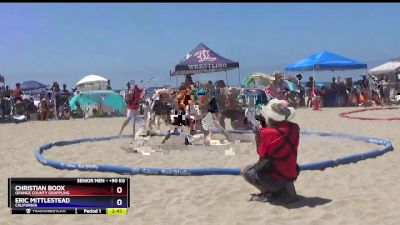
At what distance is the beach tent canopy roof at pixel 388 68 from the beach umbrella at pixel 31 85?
21.8 metres

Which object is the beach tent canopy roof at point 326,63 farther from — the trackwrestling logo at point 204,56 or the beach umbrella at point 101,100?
the beach umbrella at point 101,100

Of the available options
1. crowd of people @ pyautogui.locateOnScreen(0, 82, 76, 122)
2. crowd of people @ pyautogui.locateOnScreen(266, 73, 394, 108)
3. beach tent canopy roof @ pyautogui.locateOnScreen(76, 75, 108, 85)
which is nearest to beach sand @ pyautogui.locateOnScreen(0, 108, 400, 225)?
crowd of people @ pyautogui.locateOnScreen(0, 82, 76, 122)

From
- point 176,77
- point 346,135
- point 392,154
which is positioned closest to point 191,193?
point 392,154

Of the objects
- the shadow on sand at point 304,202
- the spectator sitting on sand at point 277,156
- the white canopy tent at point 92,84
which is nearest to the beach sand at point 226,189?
the shadow on sand at point 304,202

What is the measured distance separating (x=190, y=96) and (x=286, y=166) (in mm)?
5070

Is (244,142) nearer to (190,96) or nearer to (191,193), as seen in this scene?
(190,96)

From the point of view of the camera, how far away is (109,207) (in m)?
5.49

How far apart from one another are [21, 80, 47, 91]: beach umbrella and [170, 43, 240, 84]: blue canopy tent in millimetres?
14486

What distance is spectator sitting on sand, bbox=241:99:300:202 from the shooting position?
5.73 metres

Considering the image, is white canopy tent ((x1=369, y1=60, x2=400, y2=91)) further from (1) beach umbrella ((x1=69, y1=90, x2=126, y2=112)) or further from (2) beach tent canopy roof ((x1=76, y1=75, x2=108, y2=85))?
(2) beach tent canopy roof ((x1=76, y1=75, x2=108, y2=85))

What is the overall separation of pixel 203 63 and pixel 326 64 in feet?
23.0
